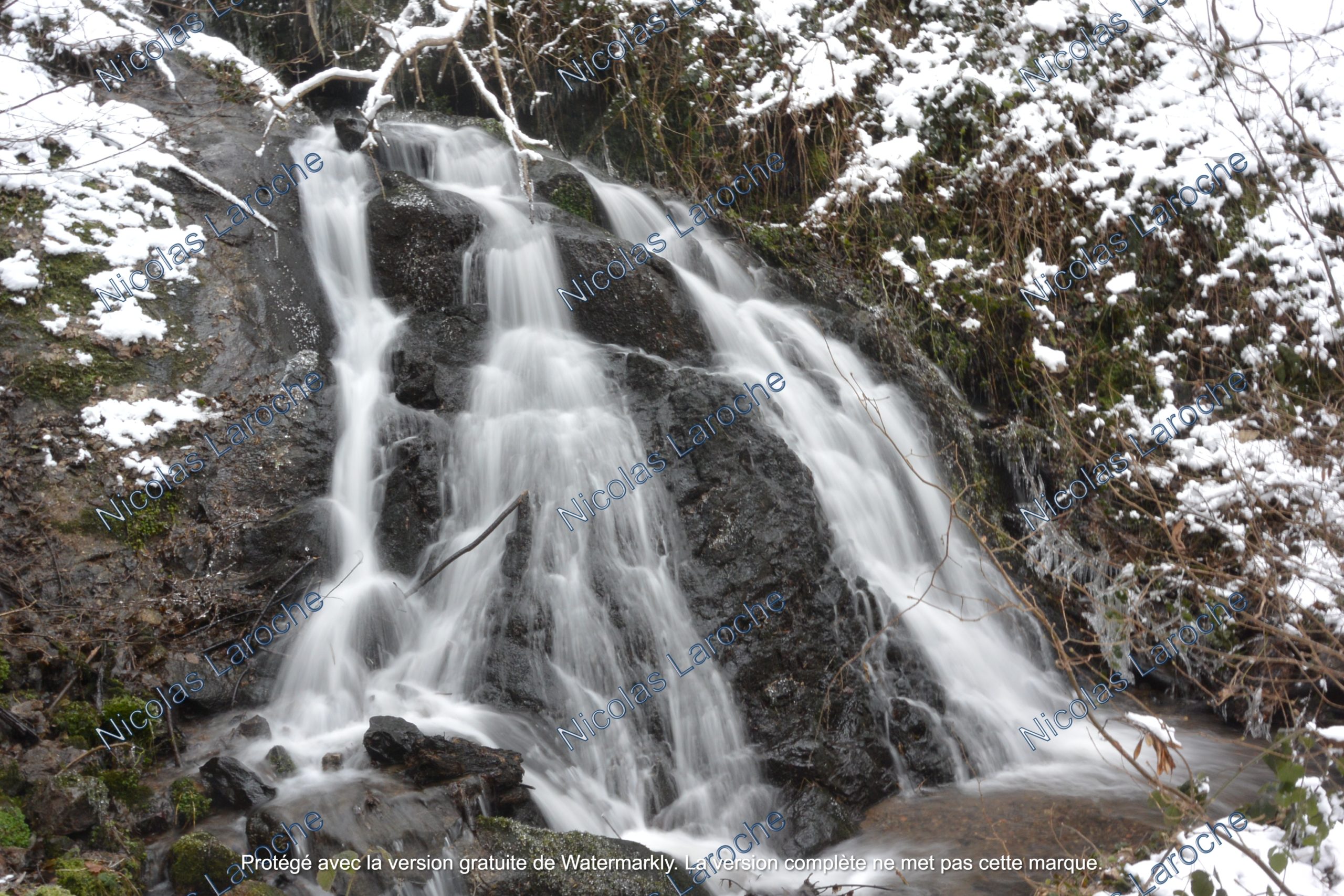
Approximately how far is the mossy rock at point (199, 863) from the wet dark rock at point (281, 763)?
0.58m

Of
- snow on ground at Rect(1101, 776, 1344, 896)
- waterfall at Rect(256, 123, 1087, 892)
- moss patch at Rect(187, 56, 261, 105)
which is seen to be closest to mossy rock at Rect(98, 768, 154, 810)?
waterfall at Rect(256, 123, 1087, 892)

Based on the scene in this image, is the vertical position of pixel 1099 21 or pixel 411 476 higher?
pixel 1099 21

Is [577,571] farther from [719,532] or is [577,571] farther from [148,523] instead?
[148,523]

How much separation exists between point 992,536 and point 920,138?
4.07 m

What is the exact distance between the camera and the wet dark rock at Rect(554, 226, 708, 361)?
20.9ft

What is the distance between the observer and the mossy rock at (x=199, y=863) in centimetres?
340

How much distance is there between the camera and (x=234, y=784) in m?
3.87

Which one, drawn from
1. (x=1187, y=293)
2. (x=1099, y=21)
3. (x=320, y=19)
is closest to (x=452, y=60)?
(x=320, y=19)

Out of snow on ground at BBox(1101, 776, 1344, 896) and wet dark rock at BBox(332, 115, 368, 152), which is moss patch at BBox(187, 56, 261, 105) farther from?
snow on ground at BBox(1101, 776, 1344, 896)

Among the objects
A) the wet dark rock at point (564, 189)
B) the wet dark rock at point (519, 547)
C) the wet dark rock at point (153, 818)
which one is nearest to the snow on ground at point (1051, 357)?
the wet dark rock at point (564, 189)

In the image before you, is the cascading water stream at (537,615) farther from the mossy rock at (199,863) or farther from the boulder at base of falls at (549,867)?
the mossy rock at (199,863)

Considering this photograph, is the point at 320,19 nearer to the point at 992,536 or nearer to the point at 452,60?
the point at 452,60

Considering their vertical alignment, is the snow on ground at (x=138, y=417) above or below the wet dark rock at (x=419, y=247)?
below

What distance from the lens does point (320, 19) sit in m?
9.12
